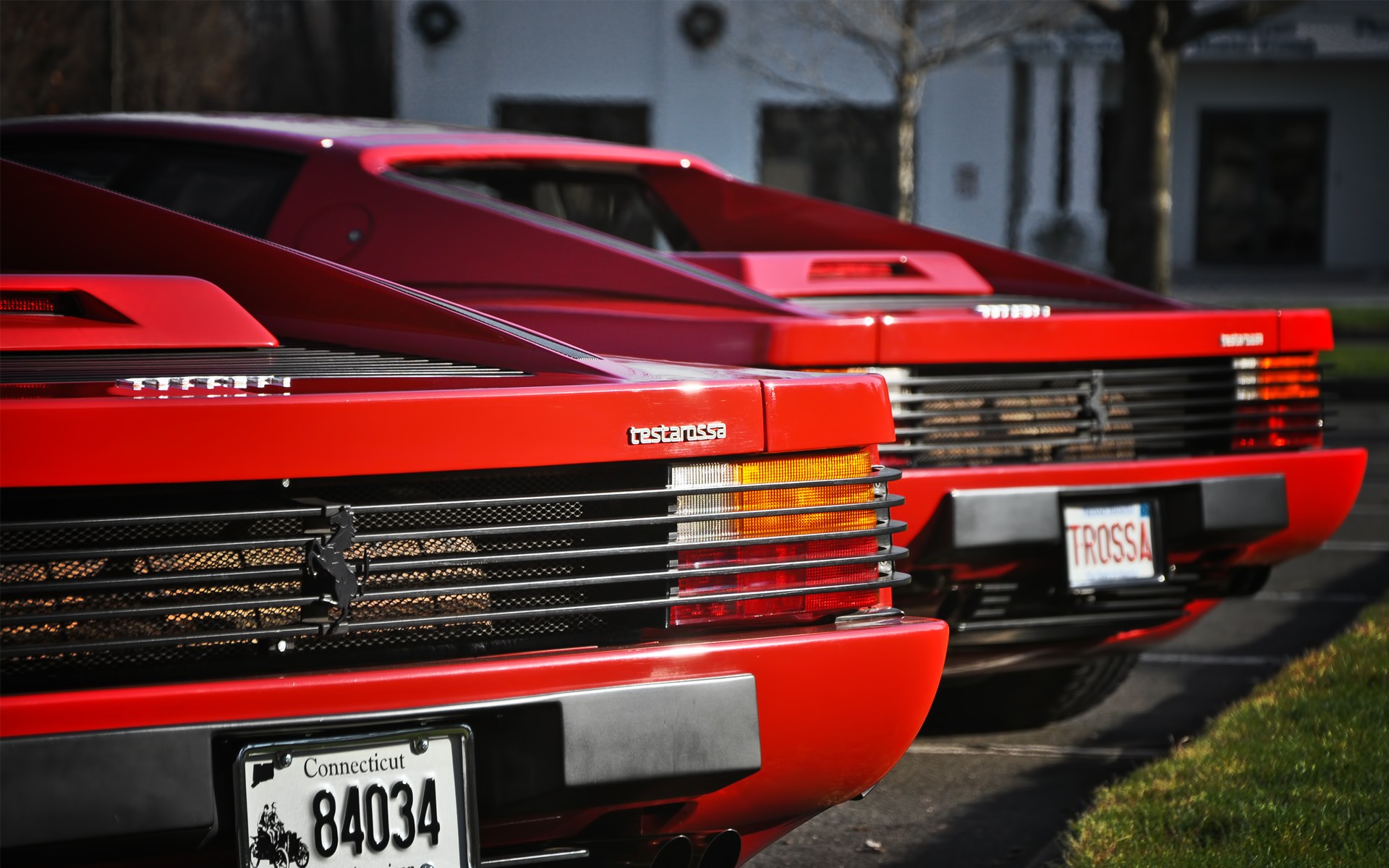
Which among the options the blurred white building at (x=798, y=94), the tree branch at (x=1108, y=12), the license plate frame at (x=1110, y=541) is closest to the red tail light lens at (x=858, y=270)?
the license plate frame at (x=1110, y=541)

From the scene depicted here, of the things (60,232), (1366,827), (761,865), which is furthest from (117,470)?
(1366,827)

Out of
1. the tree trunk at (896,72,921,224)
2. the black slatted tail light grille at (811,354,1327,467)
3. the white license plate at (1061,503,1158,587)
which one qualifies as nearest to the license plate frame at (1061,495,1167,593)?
the white license plate at (1061,503,1158,587)

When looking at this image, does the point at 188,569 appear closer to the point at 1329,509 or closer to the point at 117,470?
the point at 117,470

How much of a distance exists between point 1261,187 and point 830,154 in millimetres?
9137

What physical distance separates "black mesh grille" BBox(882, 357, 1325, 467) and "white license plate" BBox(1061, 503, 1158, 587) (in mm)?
199

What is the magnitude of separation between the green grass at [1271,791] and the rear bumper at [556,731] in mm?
873

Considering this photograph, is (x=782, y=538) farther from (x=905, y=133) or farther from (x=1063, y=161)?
(x=1063, y=161)

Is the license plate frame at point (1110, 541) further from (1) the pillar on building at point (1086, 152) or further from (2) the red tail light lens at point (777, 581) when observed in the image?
(1) the pillar on building at point (1086, 152)

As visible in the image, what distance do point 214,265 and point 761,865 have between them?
163cm

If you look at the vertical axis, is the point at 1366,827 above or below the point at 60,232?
below

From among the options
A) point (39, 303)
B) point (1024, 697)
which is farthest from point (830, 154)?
point (39, 303)

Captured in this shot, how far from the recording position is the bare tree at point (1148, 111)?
39.2ft

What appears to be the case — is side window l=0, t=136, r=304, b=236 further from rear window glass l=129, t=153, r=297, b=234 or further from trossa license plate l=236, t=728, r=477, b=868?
trossa license plate l=236, t=728, r=477, b=868

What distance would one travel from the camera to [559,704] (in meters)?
2.24
